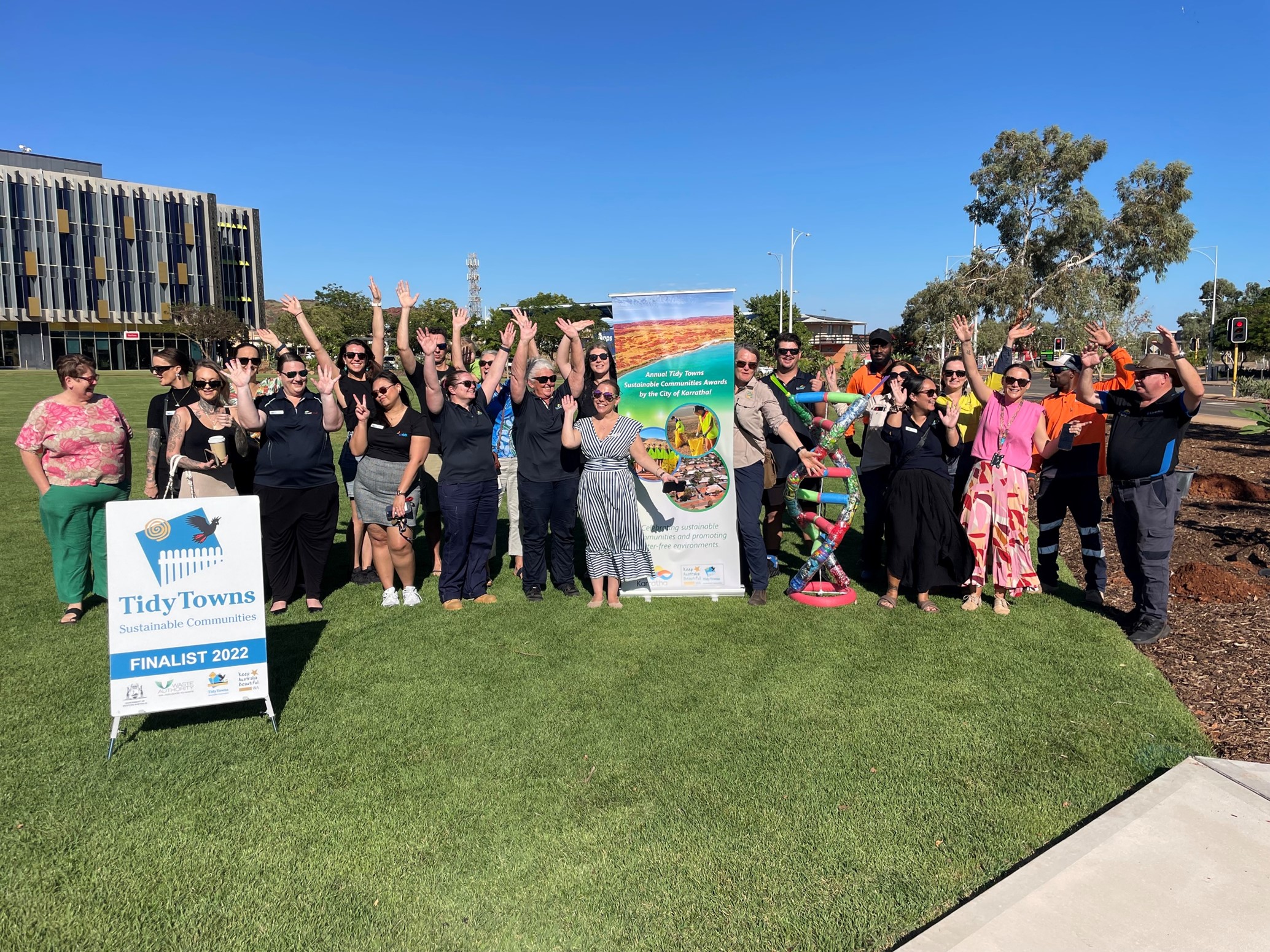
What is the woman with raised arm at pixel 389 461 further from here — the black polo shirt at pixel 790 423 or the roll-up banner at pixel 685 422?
the black polo shirt at pixel 790 423

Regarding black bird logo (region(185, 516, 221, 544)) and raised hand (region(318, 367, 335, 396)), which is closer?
black bird logo (region(185, 516, 221, 544))

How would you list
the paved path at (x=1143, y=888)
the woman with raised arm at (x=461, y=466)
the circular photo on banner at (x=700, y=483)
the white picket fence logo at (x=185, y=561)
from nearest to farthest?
the paved path at (x=1143, y=888), the white picket fence logo at (x=185, y=561), the woman with raised arm at (x=461, y=466), the circular photo on banner at (x=700, y=483)

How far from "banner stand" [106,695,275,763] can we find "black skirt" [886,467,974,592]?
449 centimetres

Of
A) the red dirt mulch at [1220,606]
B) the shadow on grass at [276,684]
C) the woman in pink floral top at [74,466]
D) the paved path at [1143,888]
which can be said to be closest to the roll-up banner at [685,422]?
the shadow on grass at [276,684]

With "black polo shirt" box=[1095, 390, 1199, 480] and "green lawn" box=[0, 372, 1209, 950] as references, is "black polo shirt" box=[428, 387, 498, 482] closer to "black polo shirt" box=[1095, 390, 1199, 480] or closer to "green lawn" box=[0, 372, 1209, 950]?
"green lawn" box=[0, 372, 1209, 950]

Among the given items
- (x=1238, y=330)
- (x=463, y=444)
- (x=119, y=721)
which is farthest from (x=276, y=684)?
(x=1238, y=330)

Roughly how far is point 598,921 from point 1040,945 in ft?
5.01

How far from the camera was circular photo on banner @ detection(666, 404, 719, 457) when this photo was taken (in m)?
6.66

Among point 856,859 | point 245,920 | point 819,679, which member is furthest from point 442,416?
point 856,859

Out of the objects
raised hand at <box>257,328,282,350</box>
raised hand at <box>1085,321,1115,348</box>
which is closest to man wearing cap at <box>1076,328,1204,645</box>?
raised hand at <box>1085,321,1115,348</box>

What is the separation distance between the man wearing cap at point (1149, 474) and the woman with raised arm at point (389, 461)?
204 inches

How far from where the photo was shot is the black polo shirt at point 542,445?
648 cm

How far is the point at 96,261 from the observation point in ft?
216

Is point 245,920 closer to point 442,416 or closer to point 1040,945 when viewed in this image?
point 1040,945
